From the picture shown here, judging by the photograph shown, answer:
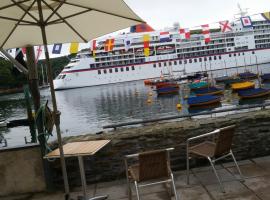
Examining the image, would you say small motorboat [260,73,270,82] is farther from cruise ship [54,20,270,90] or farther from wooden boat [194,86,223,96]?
cruise ship [54,20,270,90]

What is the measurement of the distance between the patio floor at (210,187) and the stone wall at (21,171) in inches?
4.4

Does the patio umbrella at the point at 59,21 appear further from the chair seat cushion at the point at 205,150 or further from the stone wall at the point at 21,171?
the chair seat cushion at the point at 205,150

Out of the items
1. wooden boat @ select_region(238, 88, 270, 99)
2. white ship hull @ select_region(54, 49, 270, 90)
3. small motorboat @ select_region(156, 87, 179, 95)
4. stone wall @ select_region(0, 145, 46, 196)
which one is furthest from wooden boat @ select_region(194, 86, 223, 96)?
white ship hull @ select_region(54, 49, 270, 90)

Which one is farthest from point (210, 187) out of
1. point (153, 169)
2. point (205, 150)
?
point (153, 169)

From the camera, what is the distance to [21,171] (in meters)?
4.29

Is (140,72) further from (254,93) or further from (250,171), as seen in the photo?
(250,171)

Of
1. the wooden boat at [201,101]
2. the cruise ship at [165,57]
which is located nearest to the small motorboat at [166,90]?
the wooden boat at [201,101]

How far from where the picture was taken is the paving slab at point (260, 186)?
3.28 metres

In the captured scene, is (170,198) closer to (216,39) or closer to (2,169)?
(2,169)

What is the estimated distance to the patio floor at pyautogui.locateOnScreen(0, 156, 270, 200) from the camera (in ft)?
11.1

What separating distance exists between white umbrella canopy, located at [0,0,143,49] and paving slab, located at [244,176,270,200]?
1.89 m

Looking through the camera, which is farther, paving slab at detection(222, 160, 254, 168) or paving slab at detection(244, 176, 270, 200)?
paving slab at detection(222, 160, 254, 168)

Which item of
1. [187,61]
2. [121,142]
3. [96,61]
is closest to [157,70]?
[187,61]

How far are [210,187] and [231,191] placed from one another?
0.25 metres
